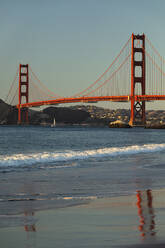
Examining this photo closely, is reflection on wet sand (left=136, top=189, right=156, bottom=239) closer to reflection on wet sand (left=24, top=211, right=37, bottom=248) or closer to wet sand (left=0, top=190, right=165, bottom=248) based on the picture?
wet sand (left=0, top=190, right=165, bottom=248)

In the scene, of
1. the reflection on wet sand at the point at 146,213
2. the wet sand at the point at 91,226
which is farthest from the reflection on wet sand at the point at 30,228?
the reflection on wet sand at the point at 146,213

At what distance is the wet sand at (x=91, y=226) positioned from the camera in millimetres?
3771

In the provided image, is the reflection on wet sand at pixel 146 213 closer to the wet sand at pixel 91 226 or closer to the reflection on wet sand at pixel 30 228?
the wet sand at pixel 91 226

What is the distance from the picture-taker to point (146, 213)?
518cm

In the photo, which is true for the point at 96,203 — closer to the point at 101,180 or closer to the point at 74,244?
the point at 74,244

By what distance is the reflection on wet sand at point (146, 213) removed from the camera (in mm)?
4164

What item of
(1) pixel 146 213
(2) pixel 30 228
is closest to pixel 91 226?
(2) pixel 30 228

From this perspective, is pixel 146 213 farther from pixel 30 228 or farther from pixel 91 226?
pixel 30 228

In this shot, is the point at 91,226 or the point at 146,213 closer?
the point at 91,226

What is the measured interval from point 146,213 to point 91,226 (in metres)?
0.95

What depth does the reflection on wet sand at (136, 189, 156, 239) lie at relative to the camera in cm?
416

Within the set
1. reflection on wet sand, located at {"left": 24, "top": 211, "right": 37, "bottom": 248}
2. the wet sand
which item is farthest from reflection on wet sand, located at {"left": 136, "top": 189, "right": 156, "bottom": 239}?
reflection on wet sand, located at {"left": 24, "top": 211, "right": 37, "bottom": 248}

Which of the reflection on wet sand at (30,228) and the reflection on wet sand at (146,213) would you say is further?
the reflection on wet sand at (146,213)

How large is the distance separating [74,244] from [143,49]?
90183mm
